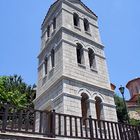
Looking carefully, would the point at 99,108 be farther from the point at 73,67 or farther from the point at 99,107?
the point at 73,67

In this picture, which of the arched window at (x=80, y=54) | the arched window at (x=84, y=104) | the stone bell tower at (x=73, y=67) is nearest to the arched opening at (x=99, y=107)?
the stone bell tower at (x=73, y=67)

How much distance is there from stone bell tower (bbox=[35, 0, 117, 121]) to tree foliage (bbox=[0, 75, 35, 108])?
6565 mm

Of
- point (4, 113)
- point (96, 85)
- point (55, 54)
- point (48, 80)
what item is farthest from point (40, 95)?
point (4, 113)

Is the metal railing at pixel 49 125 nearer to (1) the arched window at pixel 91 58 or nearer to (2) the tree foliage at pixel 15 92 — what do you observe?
(1) the arched window at pixel 91 58

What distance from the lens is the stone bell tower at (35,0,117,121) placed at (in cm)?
1358

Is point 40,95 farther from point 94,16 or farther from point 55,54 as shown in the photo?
point 94,16

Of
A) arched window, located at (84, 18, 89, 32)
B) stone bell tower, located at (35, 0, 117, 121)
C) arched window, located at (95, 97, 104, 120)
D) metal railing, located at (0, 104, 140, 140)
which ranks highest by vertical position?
arched window, located at (84, 18, 89, 32)

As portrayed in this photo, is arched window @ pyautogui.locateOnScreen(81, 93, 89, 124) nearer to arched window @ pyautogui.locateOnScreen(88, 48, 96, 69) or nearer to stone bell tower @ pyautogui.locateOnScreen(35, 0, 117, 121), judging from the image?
stone bell tower @ pyautogui.locateOnScreen(35, 0, 117, 121)

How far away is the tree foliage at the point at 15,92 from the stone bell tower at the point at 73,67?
21.5 feet

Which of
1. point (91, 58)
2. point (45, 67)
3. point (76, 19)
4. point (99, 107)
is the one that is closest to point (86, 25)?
point (76, 19)

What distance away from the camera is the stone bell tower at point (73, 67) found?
1358 cm

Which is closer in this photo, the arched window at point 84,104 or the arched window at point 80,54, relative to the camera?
the arched window at point 84,104

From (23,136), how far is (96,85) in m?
8.90

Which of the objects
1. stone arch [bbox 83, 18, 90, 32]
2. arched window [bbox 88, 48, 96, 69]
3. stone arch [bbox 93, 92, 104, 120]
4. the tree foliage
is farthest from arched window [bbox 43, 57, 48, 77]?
the tree foliage
